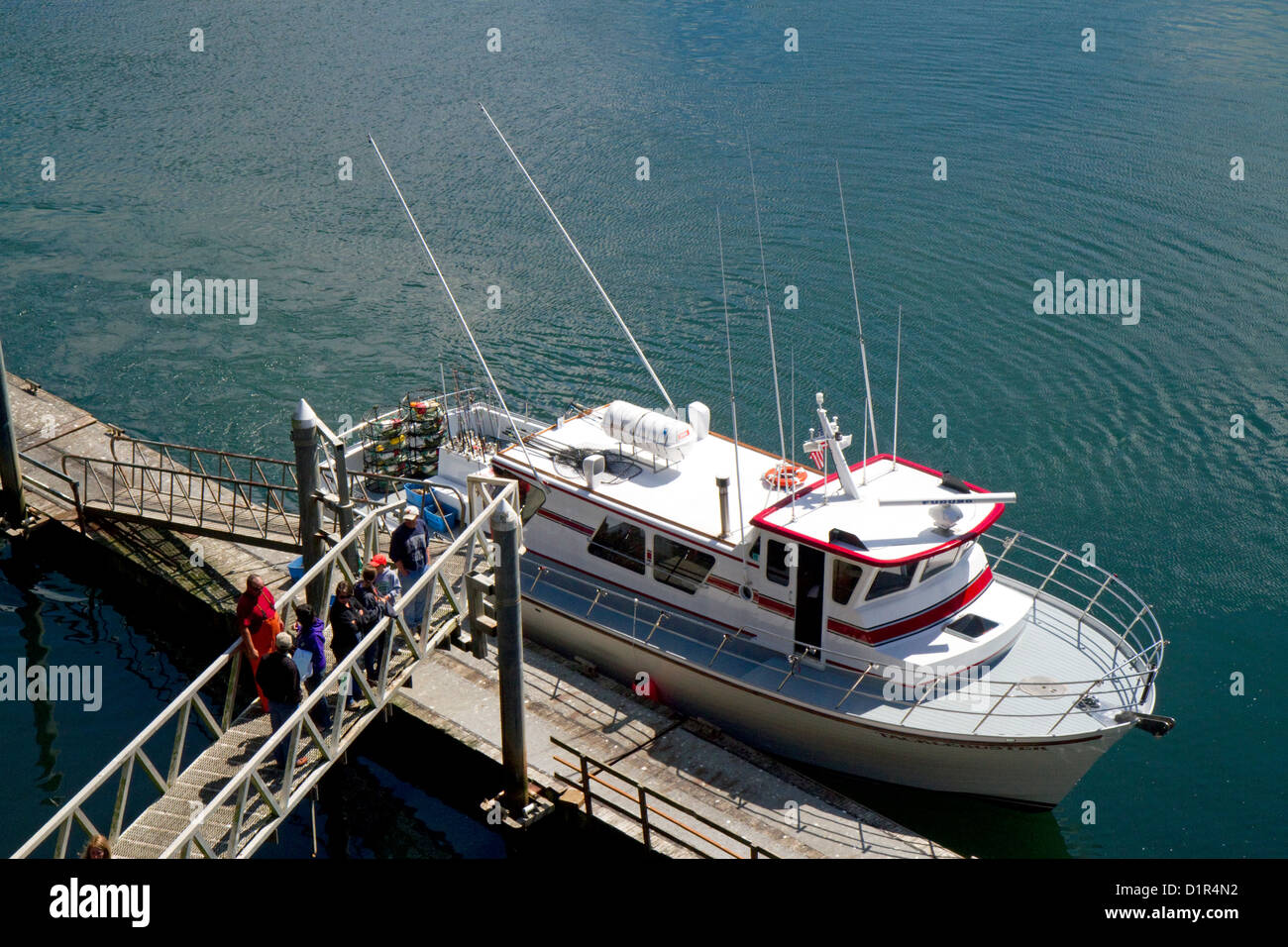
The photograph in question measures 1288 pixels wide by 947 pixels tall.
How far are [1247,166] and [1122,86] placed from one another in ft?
26.4

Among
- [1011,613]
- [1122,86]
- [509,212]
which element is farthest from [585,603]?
[1122,86]

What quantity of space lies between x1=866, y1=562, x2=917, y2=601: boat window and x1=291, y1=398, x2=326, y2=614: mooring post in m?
8.27

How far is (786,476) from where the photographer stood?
19.3 m

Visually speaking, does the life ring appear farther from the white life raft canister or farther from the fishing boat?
the white life raft canister

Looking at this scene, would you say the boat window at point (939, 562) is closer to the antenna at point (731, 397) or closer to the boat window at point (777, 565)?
the boat window at point (777, 565)

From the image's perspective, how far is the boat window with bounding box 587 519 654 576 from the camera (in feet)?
65.3

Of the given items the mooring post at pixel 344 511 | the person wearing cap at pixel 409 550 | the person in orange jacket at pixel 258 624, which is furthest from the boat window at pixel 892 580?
the person in orange jacket at pixel 258 624

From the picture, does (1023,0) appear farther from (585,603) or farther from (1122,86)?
(585,603)

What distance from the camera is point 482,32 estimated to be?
5288 cm

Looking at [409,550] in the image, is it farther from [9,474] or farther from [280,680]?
[9,474]

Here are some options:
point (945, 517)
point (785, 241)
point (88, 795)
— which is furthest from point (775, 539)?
point (785, 241)

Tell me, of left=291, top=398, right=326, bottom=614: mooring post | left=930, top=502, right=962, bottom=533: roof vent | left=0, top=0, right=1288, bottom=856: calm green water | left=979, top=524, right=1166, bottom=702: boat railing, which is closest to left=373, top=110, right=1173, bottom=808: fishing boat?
left=930, top=502, right=962, bottom=533: roof vent

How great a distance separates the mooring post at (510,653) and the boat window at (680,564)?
366 cm

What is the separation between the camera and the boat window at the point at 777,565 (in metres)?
18.2
